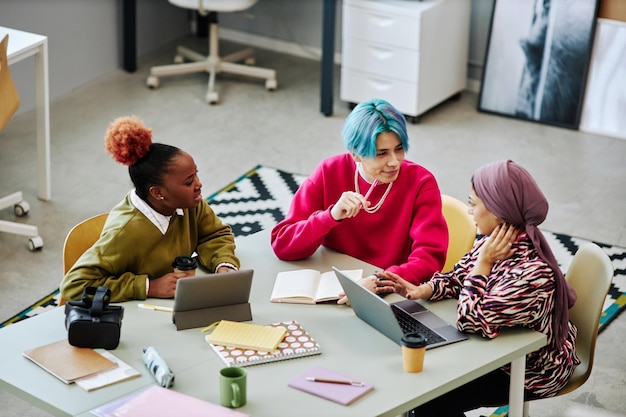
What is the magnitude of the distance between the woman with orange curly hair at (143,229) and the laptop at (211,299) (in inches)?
5.4

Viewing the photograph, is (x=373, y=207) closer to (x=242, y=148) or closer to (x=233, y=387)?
(x=233, y=387)

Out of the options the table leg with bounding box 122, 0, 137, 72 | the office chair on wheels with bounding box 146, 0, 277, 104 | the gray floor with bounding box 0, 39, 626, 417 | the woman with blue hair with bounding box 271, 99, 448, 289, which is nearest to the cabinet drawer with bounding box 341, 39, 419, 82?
the gray floor with bounding box 0, 39, 626, 417

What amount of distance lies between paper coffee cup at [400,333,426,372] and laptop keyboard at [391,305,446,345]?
139 mm

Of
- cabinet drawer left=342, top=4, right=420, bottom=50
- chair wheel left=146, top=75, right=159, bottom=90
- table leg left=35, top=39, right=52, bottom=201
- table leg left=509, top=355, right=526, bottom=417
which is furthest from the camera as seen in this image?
chair wheel left=146, top=75, right=159, bottom=90

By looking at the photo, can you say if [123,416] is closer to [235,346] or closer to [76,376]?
[76,376]

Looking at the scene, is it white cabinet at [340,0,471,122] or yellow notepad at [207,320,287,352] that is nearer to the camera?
yellow notepad at [207,320,287,352]

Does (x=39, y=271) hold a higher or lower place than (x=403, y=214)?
lower

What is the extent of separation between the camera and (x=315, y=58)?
265 inches

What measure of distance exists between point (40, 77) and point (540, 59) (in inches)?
107

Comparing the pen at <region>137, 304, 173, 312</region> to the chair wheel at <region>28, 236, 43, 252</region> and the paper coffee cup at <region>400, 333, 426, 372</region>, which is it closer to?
the paper coffee cup at <region>400, 333, 426, 372</region>

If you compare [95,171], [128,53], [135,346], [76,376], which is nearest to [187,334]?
[135,346]

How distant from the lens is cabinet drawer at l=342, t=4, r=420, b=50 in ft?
18.1

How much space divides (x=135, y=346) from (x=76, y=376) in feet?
0.66

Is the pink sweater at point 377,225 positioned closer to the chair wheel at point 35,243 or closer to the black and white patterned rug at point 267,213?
the black and white patterned rug at point 267,213
